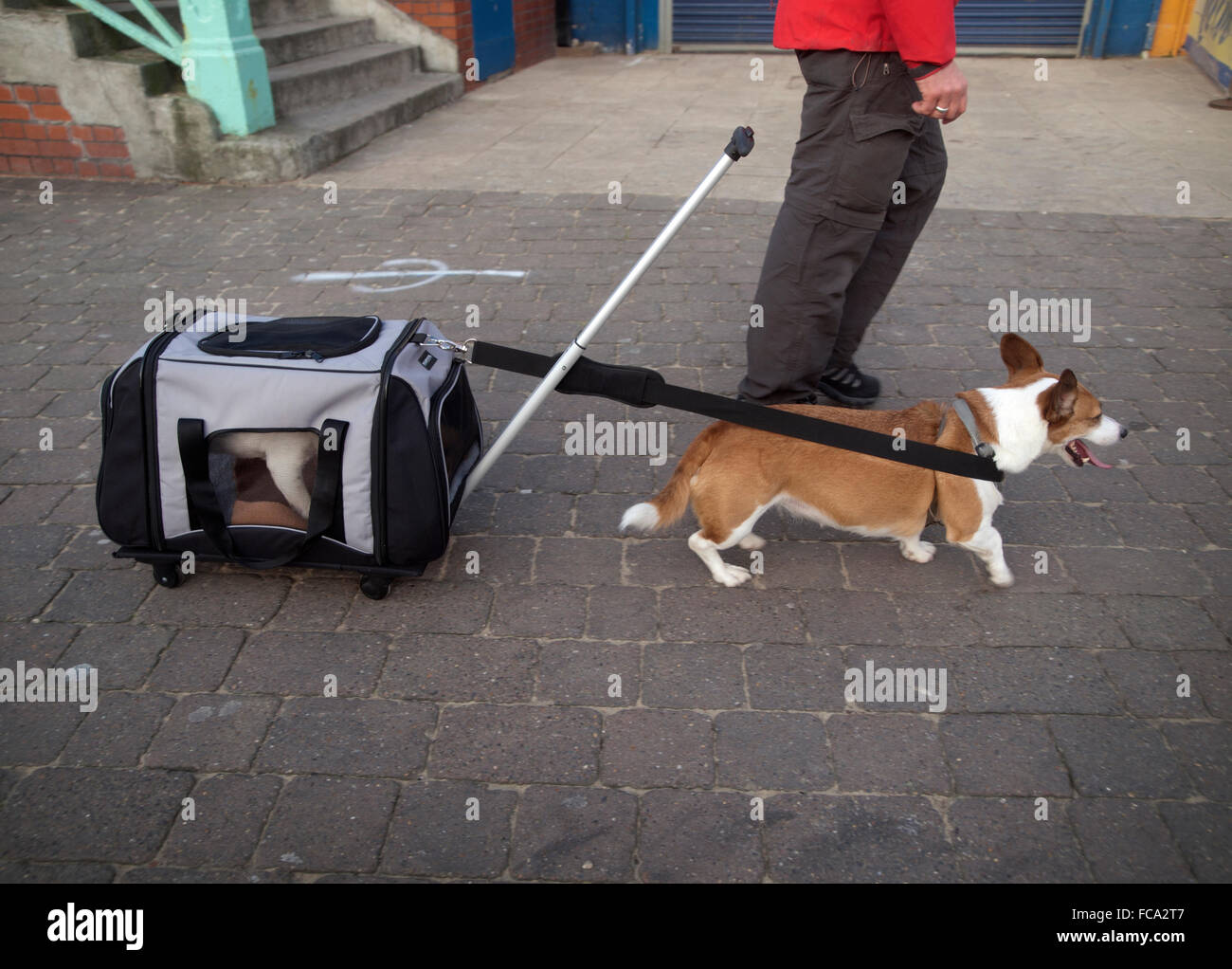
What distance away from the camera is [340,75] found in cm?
858

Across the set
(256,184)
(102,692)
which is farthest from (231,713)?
(256,184)

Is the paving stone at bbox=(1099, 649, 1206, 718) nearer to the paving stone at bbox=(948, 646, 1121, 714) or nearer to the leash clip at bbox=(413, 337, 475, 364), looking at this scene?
the paving stone at bbox=(948, 646, 1121, 714)

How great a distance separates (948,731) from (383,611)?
6.01 ft

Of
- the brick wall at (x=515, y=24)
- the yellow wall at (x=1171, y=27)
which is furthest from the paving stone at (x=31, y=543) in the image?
the yellow wall at (x=1171, y=27)

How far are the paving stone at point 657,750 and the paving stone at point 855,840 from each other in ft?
0.74

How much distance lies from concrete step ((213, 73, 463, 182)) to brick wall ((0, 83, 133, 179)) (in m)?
0.93

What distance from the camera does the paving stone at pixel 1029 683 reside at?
8.54 feet

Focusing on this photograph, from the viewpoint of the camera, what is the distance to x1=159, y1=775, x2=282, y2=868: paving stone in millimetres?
2174

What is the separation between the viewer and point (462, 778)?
7.80 ft

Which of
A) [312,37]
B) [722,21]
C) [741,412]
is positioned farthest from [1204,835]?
[722,21]

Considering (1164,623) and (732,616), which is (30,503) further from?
(1164,623)

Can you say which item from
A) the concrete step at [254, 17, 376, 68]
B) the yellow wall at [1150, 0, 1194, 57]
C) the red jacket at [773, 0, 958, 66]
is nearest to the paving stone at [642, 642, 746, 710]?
the red jacket at [773, 0, 958, 66]

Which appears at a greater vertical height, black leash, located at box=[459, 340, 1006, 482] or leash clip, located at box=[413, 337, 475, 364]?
leash clip, located at box=[413, 337, 475, 364]
